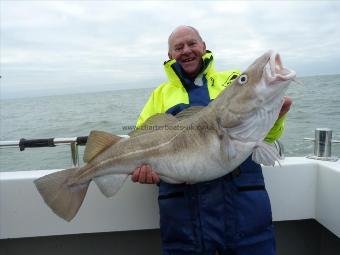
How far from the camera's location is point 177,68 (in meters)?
3.02

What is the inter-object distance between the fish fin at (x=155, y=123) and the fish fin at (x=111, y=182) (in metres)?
0.35

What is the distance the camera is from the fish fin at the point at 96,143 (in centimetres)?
264

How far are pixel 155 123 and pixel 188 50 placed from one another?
85 centimetres

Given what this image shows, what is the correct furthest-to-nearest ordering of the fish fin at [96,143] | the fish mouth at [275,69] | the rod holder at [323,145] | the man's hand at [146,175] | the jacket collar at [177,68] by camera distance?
the rod holder at [323,145], the jacket collar at [177,68], the fish fin at [96,143], the man's hand at [146,175], the fish mouth at [275,69]

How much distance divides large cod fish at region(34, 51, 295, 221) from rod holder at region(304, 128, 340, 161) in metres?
1.38

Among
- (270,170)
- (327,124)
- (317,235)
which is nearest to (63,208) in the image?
(270,170)

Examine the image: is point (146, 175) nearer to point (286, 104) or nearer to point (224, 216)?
point (224, 216)

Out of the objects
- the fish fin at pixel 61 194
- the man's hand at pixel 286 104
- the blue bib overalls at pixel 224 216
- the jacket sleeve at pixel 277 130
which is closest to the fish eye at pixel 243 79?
the man's hand at pixel 286 104

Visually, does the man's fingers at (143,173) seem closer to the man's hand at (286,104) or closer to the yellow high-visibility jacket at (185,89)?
the yellow high-visibility jacket at (185,89)

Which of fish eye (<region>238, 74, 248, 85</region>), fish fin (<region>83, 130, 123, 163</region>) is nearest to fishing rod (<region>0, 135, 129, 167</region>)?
fish fin (<region>83, 130, 123, 163</region>)

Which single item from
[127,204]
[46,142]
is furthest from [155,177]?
[46,142]

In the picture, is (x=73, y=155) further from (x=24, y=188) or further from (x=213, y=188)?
(x=213, y=188)

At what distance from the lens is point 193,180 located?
2.46 metres

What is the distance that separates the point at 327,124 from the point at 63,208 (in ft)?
41.3
